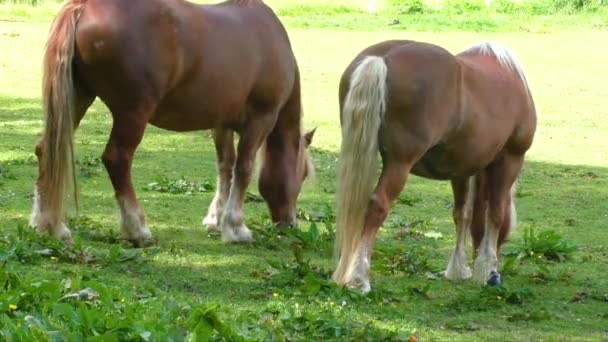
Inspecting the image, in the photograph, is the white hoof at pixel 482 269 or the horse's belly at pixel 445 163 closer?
the horse's belly at pixel 445 163

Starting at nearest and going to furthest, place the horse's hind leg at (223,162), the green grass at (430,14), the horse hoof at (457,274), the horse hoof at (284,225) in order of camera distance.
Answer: the horse hoof at (457,274) < the horse hoof at (284,225) < the horse's hind leg at (223,162) < the green grass at (430,14)

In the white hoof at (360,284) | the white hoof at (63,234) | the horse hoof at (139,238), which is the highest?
the white hoof at (360,284)

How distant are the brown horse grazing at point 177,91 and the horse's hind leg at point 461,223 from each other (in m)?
1.51

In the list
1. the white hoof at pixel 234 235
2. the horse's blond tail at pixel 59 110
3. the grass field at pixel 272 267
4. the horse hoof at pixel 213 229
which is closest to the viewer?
the grass field at pixel 272 267

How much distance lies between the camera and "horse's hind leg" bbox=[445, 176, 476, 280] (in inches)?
288

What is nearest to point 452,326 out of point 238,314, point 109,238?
point 238,314

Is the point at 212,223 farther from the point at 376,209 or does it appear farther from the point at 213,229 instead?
the point at 376,209

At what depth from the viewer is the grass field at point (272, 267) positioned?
5.25 m

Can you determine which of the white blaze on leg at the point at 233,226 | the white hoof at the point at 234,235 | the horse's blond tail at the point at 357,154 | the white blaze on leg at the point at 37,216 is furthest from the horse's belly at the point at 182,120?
the horse's blond tail at the point at 357,154

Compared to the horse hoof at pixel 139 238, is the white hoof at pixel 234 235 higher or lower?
lower

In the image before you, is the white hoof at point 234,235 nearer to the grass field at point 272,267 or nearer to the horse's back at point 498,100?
the grass field at point 272,267

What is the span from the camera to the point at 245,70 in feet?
26.6

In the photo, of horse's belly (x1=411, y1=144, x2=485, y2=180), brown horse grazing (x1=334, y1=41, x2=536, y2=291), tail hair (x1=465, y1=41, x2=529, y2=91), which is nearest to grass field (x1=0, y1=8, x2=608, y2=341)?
brown horse grazing (x1=334, y1=41, x2=536, y2=291)

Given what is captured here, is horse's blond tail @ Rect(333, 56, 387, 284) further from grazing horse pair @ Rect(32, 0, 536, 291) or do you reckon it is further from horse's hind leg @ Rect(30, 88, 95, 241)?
horse's hind leg @ Rect(30, 88, 95, 241)
